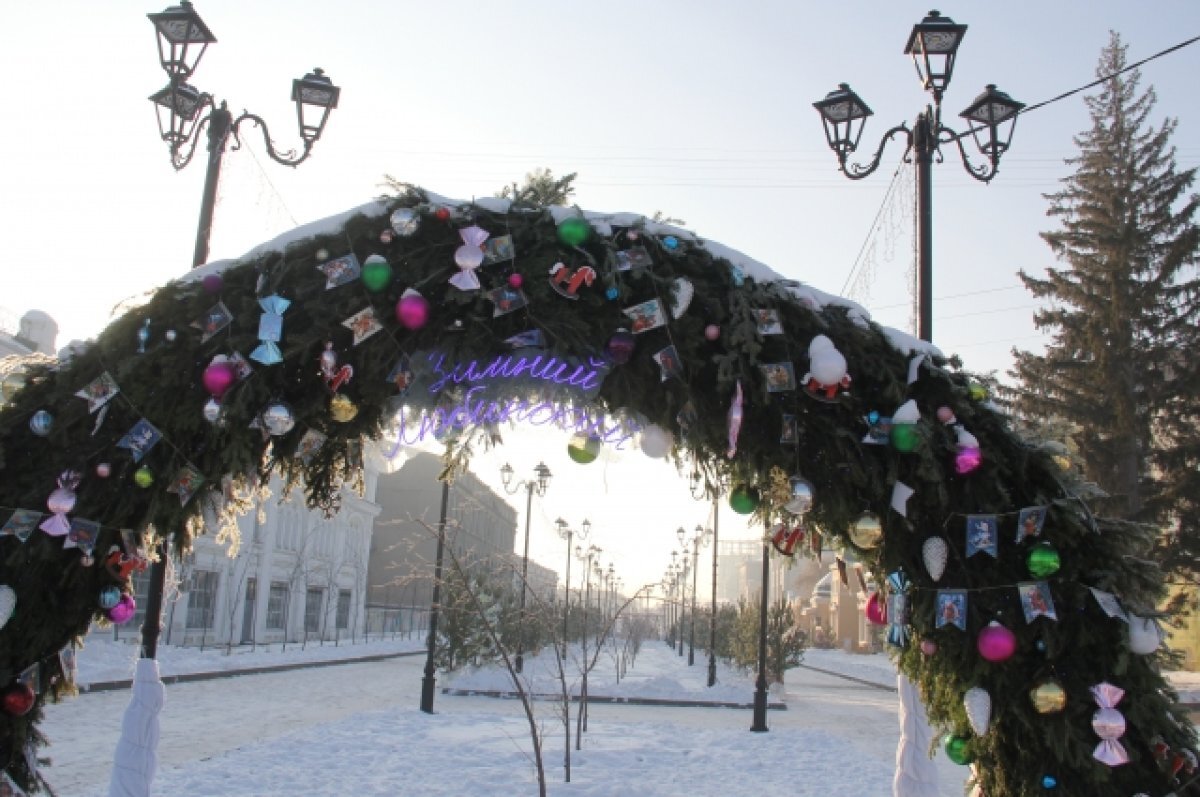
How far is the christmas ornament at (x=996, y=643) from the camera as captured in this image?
4.11m

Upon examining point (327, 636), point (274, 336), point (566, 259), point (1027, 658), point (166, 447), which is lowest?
point (327, 636)

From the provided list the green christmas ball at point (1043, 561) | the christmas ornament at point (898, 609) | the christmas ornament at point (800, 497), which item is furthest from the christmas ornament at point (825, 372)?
the green christmas ball at point (1043, 561)

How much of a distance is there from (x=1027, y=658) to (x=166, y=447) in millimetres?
4222

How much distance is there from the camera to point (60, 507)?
413 cm

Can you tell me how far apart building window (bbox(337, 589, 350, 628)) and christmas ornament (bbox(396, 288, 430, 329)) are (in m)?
46.6

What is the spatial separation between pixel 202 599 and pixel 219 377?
3195cm

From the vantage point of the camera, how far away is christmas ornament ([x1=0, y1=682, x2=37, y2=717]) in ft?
13.3

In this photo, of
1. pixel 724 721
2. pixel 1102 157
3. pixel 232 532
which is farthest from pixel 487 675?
pixel 1102 157

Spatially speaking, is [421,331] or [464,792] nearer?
[421,331]

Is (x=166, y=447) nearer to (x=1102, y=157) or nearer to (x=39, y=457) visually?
(x=39, y=457)

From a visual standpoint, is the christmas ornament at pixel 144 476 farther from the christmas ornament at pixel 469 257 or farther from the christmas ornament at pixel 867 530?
the christmas ornament at pixel 867 530

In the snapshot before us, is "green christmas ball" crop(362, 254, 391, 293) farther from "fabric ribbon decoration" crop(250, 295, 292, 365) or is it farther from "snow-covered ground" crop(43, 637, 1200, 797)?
"snow-covered ground" crop(43, 637, 1200, 797)

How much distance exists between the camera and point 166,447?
14.2 ft

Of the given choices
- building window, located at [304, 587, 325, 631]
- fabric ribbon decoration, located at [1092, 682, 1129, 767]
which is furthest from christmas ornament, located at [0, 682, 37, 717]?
building window, located at [304, 587, 325, 631]
